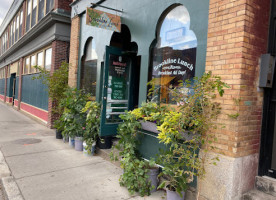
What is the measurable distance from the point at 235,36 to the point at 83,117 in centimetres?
476

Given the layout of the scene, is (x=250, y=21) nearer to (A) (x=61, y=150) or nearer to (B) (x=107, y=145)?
(B) (x=107, y=145)

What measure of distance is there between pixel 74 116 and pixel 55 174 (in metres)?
2.34

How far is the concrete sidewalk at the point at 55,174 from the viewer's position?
3674mm

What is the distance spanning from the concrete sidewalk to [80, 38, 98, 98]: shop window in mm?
1994

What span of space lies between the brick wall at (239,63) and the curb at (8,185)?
3245 millimetres

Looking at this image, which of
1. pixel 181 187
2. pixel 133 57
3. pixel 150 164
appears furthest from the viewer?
pixel 133 57

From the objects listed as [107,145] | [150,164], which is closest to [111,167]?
[107,145]

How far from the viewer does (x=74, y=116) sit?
655cm

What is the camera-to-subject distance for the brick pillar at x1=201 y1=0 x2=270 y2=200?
307cm

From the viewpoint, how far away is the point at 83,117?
21.6ft

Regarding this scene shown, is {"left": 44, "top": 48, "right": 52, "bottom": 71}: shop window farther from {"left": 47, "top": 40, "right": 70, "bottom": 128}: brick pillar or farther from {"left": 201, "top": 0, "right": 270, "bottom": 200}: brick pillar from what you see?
{"left": 201, "top": 0, "right": 270, "bottom": 200}: brick pillar

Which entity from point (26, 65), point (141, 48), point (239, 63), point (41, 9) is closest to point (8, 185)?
point (141, 48)

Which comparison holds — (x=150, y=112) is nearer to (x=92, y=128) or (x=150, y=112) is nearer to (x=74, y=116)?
(x=92, y=128)

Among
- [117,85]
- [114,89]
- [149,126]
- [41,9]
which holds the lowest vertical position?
[149,126]
